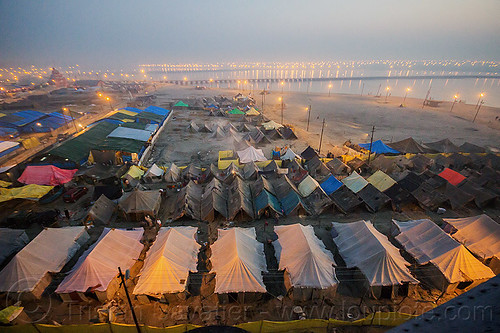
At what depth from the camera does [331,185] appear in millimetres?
24438

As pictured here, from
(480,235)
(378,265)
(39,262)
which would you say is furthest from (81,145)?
(480,235)

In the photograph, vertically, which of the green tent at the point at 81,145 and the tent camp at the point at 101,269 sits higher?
the green tent at the point at 81,145

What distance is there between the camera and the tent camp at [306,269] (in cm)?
1370

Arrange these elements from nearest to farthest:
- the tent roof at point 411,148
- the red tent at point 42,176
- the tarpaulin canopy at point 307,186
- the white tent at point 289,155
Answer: the tarpaulin canopy at point 307,186 → the red tent at point 42,176 → the white tent at point 289,155 → the tent roof at point 411,148

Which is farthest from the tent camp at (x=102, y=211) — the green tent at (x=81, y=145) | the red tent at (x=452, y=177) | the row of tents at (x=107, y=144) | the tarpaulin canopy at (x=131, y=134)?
the red tent at (x=452, y=177)

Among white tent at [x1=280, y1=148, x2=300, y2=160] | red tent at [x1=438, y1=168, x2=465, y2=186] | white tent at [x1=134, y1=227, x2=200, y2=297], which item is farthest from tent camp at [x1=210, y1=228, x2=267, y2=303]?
red tent at [x1=438, y1=168, x2=465, y2=186]

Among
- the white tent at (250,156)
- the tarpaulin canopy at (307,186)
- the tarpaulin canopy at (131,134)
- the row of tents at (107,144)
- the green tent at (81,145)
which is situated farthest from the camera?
the tarpaulin canopy at (131,134)

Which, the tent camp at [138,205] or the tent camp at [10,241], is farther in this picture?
the tent camp at [138,205]

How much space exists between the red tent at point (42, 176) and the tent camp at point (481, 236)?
38.0 meters

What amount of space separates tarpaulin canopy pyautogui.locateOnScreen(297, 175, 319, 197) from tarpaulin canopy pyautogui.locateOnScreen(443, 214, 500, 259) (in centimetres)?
1126

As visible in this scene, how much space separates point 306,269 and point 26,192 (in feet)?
88.5

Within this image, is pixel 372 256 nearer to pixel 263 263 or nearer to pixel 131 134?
pixel 263 263

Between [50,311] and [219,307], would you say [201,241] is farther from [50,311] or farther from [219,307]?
[50,311]

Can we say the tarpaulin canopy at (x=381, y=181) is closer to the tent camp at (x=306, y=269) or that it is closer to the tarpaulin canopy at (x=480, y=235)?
the tarpaulin canopy at (x=480, y=235)
